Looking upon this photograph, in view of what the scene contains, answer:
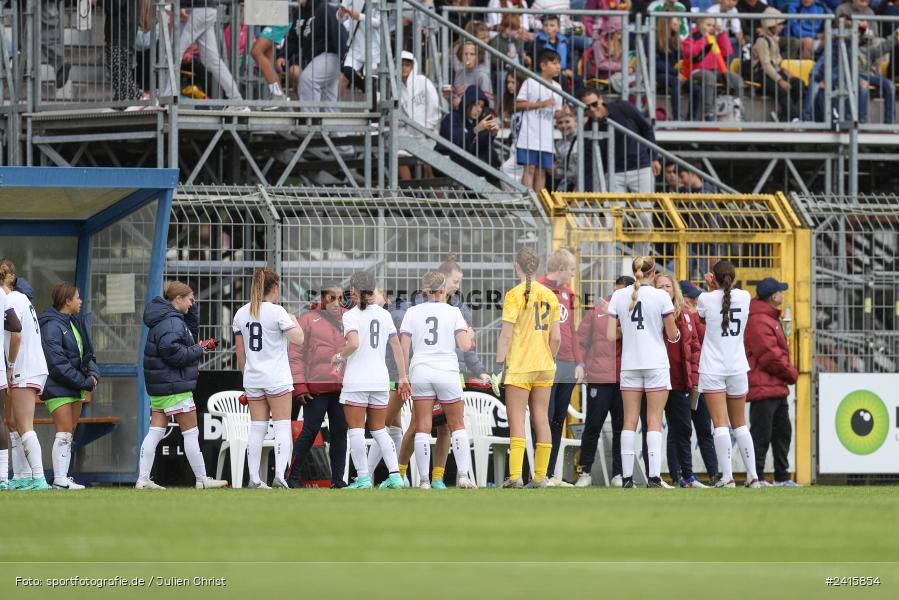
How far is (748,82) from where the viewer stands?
21641 mm

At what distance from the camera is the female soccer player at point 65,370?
14.4 m

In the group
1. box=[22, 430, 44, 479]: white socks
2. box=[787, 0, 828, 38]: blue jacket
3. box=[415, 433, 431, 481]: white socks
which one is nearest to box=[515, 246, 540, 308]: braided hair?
box=[415, 433, 431, 481]: white socks

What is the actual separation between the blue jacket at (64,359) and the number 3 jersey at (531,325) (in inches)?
134

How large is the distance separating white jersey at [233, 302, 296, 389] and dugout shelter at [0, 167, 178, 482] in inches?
54.8

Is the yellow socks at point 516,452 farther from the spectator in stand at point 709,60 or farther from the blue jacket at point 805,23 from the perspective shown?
the blue jacket at point 805,23

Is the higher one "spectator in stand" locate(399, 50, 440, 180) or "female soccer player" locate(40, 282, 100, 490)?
"spectator in stand" locate(399, 50, 440, 180)

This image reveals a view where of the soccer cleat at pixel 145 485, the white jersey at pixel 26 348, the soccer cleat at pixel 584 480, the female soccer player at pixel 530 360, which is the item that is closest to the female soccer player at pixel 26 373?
the white jersey at pixel 26 348

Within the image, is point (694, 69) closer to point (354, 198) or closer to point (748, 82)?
point (748, 82)

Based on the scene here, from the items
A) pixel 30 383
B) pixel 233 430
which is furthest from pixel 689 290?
pixel 30 383

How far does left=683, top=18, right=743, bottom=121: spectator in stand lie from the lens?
21.1 m

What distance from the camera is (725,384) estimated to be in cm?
1538

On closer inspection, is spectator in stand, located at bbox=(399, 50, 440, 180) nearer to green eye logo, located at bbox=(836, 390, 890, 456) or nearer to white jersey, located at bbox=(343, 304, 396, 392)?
white jersey, located at bbox=(343, 304, 396, 392)

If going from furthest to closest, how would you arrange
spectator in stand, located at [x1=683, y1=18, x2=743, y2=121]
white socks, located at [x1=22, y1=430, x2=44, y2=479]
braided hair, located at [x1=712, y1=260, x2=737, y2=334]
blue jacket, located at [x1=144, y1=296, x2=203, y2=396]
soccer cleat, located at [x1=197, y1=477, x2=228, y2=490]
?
spectator in stand, located at [x1=683, y1=18, x2=743, y2=121] → braided hair, located at [x1=712, y1=260, x2=737, y2=334] → soccer cleat, located at [x1=197, y1=477, x2=228, y2=490] → blue jacket, located at [x1=144, y1=296, x2=203, y2=396] → white socks, located at [x1=22, y1=430, x2=44, y2=479]

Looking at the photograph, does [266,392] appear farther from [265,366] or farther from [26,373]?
[26,373]
